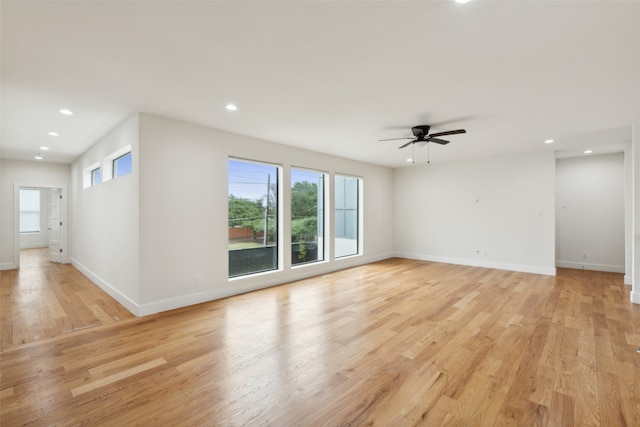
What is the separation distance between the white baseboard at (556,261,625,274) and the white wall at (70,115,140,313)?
8.62 meters

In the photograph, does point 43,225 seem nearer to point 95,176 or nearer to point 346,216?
point 95,176

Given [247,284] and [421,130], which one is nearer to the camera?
[421,130]

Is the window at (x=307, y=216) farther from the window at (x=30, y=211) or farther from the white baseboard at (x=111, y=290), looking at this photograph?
the window at (x=30, y=211)

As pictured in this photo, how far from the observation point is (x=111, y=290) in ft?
14.5

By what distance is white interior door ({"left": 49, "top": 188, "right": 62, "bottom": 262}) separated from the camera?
7.47 m

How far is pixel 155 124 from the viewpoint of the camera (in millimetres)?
3730

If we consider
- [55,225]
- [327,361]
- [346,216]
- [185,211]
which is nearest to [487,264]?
[346,216]

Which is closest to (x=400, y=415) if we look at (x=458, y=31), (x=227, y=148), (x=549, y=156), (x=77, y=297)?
(x=458, y=31)

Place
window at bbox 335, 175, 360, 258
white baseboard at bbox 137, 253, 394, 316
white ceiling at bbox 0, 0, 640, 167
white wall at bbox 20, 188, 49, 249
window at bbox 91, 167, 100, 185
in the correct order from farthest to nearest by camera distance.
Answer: white wall at bbox 20, 188, 49, 249, window at bbox 335, 175, 360, 258, window at bbox 91, 167, 100, 185, white baseboard at bbox 137, 253, 394, 316, white ceiling at bbox 0, 0, 640, 167

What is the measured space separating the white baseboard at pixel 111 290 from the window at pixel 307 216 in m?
2.73

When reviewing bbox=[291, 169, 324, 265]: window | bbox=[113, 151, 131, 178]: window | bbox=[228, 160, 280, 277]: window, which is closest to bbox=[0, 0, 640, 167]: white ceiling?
bbox=[113, 151, 131, 178]: window

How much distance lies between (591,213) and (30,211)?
1676 centimetres

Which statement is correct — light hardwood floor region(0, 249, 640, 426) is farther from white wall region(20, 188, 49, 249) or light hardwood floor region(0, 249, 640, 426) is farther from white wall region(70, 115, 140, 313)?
white wall region(20, 188, 49, 249)

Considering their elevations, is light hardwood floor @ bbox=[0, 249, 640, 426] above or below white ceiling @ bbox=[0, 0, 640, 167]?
below
